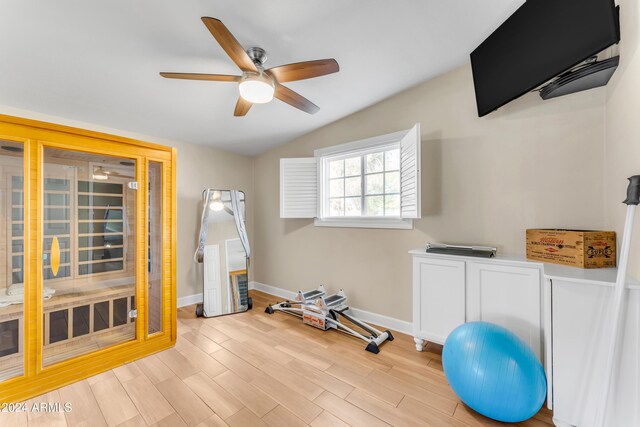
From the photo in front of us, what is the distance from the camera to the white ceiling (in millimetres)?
1537

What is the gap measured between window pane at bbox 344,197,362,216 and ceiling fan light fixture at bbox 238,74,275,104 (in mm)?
Answer: 1755

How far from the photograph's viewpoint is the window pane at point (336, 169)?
341 centimetres

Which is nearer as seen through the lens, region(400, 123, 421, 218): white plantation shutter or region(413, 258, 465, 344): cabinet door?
region(413, 258, 465, 344): cabinet door

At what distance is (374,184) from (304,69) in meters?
1.71

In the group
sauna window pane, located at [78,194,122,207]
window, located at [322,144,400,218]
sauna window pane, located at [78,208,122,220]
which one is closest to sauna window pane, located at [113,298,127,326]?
sauna window pane, located at [78,208,122,220]

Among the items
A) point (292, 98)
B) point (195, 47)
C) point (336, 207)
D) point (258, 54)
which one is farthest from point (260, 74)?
point (336, 207)

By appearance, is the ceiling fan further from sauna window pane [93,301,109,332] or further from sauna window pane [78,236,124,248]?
sauna window pane [93,301,109,332]

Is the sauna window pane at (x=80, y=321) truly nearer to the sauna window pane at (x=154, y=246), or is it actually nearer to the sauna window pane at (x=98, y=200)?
the sauna window pane at (x=154, y=246)

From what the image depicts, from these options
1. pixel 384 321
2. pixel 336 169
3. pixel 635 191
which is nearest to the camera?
pixel 635 191

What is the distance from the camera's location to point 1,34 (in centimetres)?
155

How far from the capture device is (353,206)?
329cm

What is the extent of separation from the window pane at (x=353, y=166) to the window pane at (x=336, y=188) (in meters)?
0.15

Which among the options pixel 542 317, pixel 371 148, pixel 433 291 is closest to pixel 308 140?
pixel 371 148

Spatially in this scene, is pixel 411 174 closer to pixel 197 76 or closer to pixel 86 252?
pixel 197 76
